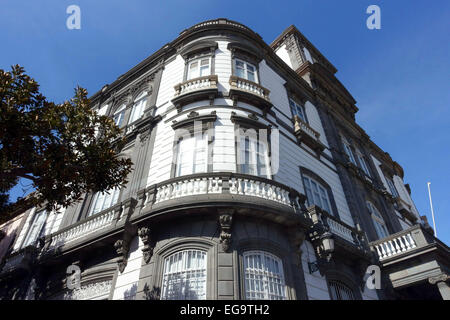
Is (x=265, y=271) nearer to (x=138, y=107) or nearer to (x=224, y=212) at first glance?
(x=224, y=212)

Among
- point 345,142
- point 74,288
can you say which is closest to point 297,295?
point 74,288

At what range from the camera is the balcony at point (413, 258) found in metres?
10.6

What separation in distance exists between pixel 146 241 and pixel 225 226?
2520 mm

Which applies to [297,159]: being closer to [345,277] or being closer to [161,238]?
[345,277]

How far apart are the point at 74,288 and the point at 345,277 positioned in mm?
9686

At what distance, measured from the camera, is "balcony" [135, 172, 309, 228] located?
27.0 feet

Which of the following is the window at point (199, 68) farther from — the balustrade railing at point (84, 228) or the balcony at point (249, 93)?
the balustrade railing at point (84, 228)

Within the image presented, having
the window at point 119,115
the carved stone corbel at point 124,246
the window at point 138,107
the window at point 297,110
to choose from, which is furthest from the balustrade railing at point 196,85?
the carved stone corbel at point 124,246

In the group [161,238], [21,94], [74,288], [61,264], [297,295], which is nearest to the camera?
[21,94]

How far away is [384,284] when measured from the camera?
11438mm

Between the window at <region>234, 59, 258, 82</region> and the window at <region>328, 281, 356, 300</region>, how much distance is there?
9862 mm

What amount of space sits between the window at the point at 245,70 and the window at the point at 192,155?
4.70 m

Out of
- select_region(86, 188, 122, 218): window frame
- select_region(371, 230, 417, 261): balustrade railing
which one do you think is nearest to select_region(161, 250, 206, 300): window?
select_region(86, 188, 122, 218): window frame

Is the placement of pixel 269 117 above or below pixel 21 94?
above
